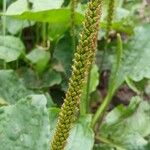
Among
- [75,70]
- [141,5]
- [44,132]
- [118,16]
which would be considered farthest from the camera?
[141,5]

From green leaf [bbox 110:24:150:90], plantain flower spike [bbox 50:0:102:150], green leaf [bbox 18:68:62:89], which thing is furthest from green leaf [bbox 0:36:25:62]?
plantain flower spike [bbox 50:0:102:150]

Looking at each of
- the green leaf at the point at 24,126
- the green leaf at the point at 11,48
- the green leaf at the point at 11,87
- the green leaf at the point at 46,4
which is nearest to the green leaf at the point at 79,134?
the green leaf at the point at 24,126

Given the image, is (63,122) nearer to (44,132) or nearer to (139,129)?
(44,132)

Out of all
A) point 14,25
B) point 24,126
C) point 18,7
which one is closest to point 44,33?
point 14,25

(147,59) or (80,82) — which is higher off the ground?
(80,82)

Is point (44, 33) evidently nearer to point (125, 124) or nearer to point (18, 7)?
point (18, 7)

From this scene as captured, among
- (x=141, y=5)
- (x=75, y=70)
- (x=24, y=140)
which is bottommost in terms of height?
(x=24, y=140)

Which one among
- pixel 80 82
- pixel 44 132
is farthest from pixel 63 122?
pixel 44 132
